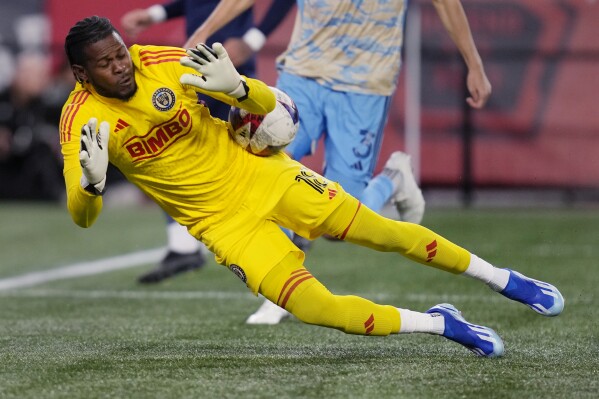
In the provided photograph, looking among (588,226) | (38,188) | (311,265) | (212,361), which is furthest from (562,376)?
(38,188)

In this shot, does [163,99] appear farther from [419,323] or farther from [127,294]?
[127,294]

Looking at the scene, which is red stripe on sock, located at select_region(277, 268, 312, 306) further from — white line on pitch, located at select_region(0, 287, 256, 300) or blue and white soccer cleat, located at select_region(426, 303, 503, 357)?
white line on pitch, located at select_region(0, 287, 256, 300)

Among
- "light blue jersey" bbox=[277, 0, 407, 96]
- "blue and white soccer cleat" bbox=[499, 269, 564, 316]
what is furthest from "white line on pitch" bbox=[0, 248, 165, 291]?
"blue and white soccer cleat" bbox=[499, 269, 564, 316]

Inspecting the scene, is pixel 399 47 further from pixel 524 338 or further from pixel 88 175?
pixel 88 175

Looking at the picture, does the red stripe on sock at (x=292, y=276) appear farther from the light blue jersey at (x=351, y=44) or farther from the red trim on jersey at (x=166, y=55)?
the light blue jersey at (x=351, y=44)

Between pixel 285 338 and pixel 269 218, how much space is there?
0.77m

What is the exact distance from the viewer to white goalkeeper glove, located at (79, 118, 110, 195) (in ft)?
12.8

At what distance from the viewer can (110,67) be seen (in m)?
4.21

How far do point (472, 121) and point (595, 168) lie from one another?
1.26 meters

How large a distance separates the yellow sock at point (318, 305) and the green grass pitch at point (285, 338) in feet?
0.47

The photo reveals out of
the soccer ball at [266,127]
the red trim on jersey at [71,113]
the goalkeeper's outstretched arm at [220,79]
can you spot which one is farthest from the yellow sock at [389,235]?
the red trim on jersey at [71,113]

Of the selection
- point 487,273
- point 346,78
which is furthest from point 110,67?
point 346,78

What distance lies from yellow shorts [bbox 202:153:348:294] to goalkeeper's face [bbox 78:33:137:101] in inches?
23.0

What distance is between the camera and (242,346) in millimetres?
4688
